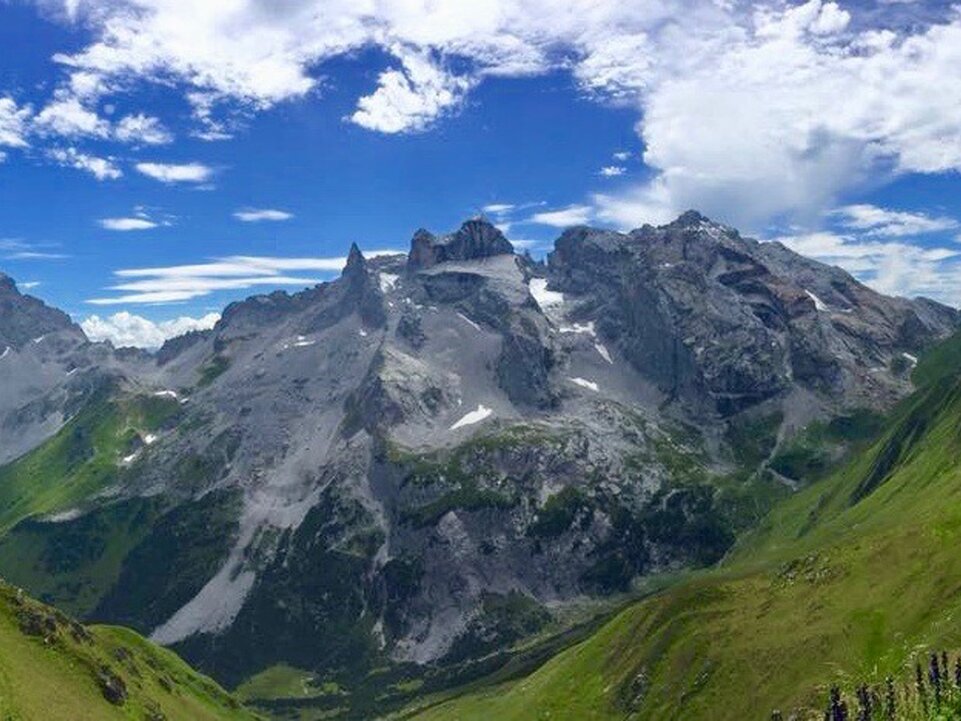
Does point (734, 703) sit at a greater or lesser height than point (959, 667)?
lesser

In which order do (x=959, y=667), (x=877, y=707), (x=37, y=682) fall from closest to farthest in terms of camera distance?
(x=959, y=667)
(x=877, y=707)
(x=37, y=682)

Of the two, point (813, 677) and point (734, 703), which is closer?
point (813, 677)

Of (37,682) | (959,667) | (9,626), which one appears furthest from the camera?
(9,626)

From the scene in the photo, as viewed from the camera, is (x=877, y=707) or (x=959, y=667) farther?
(x=877, y=707)

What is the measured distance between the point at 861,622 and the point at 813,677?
18.2 m

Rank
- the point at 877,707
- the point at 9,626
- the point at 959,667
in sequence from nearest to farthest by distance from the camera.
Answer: the point at 959,667
the point at 877,707
the point at 9,626

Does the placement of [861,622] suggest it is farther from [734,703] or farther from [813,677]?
[734,703]

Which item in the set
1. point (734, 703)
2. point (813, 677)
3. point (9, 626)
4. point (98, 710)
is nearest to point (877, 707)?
point (813, 677)

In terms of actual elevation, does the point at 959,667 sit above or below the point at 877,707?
above

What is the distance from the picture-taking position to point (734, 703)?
647 ft

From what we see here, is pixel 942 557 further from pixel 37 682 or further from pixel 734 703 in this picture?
pixel 37 682

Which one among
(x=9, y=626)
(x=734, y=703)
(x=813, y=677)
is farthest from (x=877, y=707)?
(x=9, y=626)

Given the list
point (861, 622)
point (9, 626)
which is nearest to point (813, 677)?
point (861, 622)

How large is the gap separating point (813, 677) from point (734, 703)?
19.5 m
